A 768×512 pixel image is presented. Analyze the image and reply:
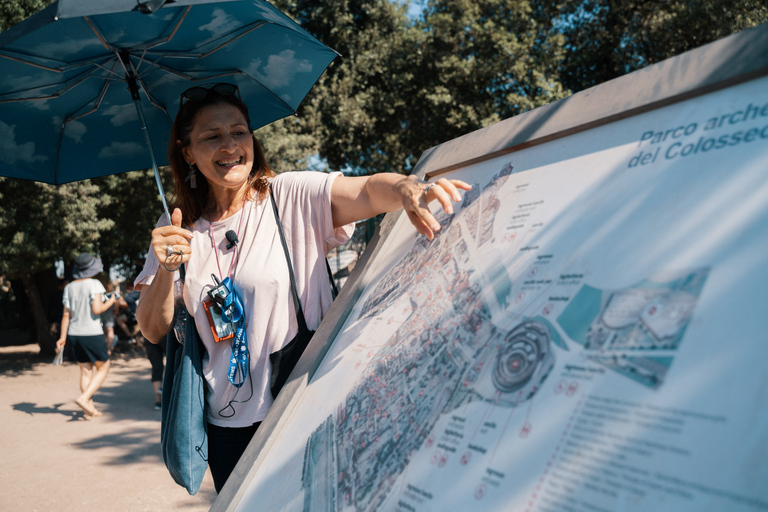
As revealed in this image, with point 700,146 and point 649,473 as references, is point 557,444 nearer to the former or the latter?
point 649,473

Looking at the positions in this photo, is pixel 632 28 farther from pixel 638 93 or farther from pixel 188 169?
pixel 638 93

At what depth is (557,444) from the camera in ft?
2.48

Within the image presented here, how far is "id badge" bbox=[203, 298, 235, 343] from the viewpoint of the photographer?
5.59 feet

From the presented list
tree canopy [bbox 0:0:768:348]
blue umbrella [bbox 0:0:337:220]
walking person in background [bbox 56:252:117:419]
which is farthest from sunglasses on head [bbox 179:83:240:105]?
tree canopy [bbox 0:0:768:348]

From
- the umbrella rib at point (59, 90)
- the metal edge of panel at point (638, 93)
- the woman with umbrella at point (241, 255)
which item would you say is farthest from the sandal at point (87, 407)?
the metal edge of panel at point (638, 93)

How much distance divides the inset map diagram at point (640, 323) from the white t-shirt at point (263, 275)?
1.09 metres

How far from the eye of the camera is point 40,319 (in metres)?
12.6

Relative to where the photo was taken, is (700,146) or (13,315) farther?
(13,315)

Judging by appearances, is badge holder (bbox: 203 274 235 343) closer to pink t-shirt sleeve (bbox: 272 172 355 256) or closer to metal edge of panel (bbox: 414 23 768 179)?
pink t-shirt sleeve (bbox: 272 172 355 256)

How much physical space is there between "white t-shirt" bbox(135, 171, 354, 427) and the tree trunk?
12.2 meters

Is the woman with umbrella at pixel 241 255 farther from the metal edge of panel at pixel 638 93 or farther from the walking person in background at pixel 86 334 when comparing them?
the walking person in background at pixel 86 334

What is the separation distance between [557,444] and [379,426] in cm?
43

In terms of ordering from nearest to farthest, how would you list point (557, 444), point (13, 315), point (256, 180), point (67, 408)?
1. point (557, 444)
2. point (256, 180)
3. point (67, 408)
4. point (13, 315)

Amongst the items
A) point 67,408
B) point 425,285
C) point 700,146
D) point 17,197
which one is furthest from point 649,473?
point 17,197
